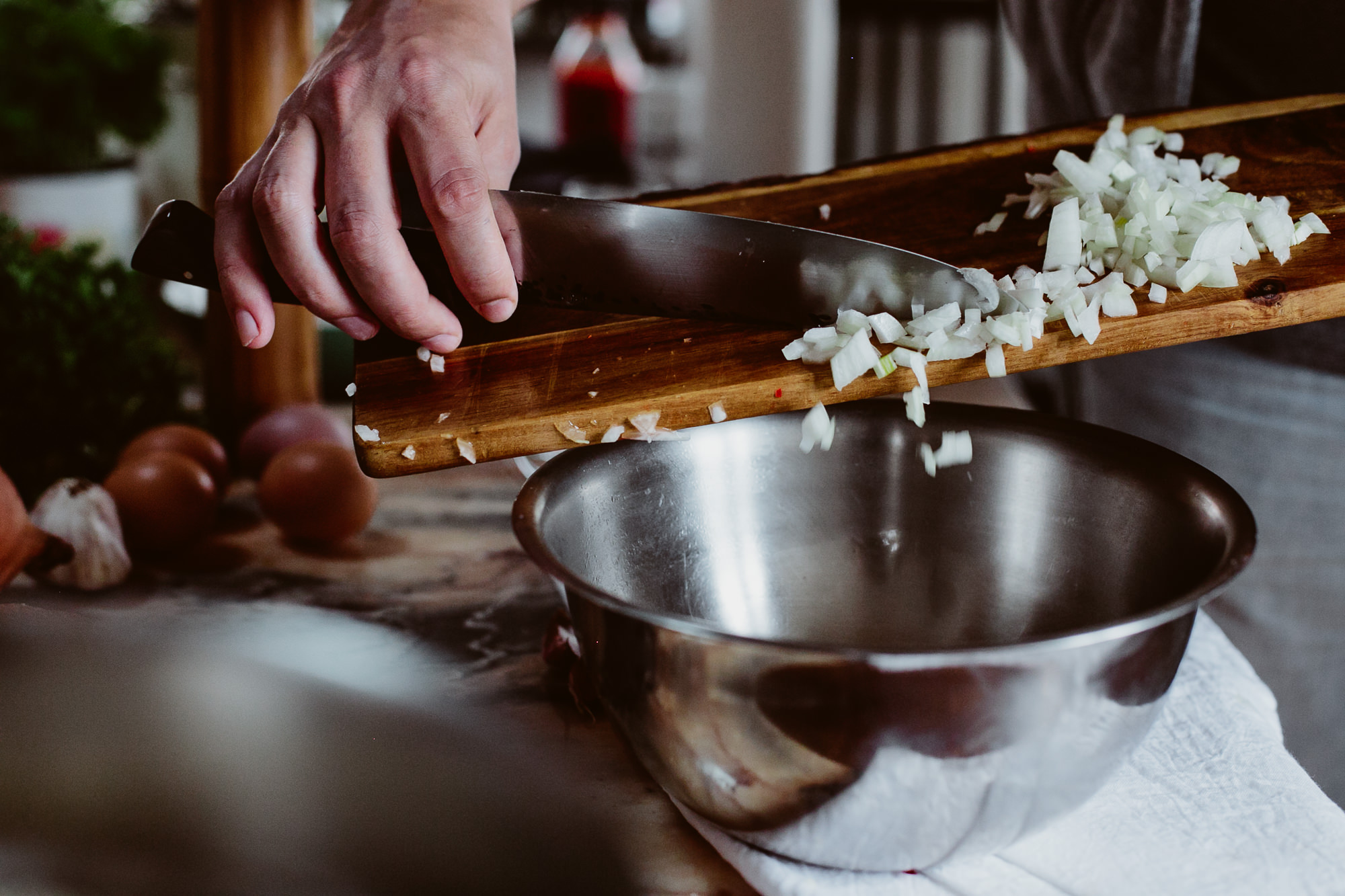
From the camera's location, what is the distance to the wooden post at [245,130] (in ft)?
3.77

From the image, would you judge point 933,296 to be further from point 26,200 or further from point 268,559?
point 26,200

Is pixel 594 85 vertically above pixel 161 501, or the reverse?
pixel 594 85

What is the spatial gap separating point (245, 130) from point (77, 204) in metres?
0.84

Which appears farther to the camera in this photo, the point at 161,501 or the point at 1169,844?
the point at 161,501

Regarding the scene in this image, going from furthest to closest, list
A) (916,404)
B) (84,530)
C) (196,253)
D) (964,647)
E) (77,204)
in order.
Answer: (77,204), (84,530), (196,253), (916,404), (964,647)

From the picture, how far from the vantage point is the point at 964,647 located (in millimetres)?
527

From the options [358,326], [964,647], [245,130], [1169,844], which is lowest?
[1169,844]

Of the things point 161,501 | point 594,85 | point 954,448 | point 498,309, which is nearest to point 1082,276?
point 954,448

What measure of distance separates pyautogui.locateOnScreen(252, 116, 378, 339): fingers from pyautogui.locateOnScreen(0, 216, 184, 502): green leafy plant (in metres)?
0.45

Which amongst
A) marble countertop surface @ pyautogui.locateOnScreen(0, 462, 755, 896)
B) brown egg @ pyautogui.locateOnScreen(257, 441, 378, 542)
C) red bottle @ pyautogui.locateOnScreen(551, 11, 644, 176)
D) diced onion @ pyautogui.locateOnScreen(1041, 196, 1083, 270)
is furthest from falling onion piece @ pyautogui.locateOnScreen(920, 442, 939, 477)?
red bottle @ pyautogui.locateOnScreen(551, 11, 644, 176)

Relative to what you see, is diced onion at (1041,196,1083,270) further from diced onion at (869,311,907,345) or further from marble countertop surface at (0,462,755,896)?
marble countertop surface at (0,462,755,896)

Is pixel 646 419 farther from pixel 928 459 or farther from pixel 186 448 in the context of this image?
pixel 186 448

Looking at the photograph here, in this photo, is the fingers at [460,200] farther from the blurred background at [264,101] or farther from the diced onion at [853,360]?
the blurred background at [264,101]

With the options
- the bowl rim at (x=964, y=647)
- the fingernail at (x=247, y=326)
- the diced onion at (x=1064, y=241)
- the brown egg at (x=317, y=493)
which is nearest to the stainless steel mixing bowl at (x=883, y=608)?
the bowl rim at (x=964, y=647)
